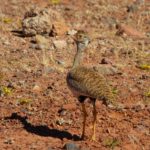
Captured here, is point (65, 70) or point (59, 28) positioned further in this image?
point (59, 28)

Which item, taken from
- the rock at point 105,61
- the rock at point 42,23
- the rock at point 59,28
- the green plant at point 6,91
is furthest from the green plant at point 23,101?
the rock at point 59,28

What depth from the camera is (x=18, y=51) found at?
14.0 meters

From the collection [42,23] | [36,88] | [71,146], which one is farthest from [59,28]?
[71,146]

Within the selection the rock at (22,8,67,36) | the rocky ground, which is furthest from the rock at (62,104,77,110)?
the rock at (22,8,67,36)

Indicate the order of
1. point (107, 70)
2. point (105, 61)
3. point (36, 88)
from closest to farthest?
1. point (36, 88)
2. point (107, 70)
3. point (105, 61)

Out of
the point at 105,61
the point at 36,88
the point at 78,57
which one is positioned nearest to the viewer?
the point at 78,57

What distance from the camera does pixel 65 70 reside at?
13023 mm

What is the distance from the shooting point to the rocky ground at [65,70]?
9781 millimetres

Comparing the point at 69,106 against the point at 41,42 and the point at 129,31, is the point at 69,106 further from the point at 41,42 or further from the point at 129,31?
the point at 129,31

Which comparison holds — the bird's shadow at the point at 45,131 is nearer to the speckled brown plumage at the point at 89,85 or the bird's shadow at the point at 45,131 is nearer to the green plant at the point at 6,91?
the speckled brown plumage at the point at 89,85

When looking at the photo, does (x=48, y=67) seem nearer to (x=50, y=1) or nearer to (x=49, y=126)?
(x=49, y=126)

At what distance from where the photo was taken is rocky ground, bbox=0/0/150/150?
9781 millimetres

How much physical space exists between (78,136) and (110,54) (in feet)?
15.6

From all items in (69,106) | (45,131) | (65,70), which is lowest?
(45,131)
